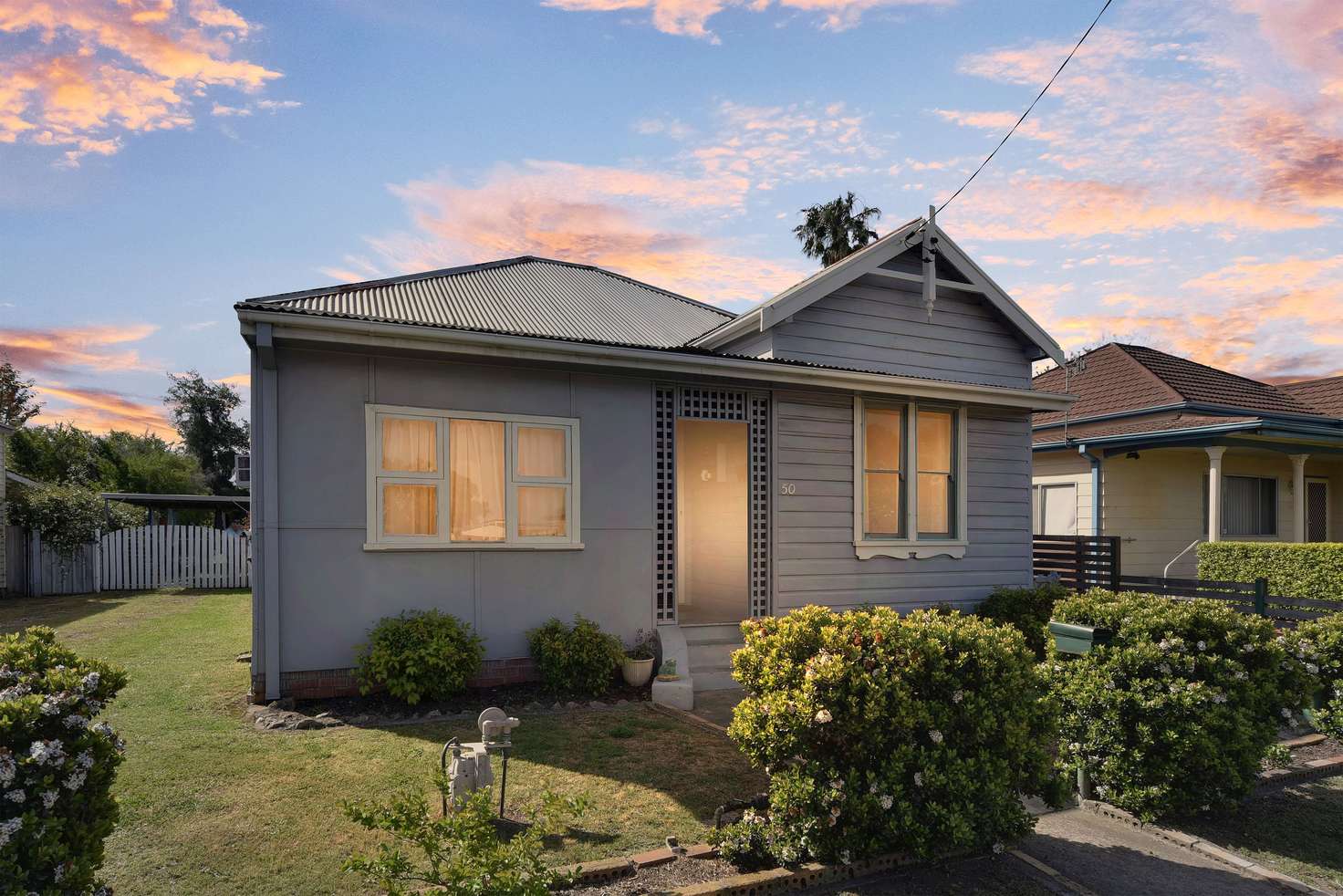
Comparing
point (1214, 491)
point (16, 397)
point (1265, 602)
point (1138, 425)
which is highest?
point (16, 397)

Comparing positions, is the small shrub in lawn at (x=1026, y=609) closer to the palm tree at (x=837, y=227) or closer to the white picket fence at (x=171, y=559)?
the palm tree at (x=837, y=227)

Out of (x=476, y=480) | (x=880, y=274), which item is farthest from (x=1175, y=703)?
(x=880, y=274)

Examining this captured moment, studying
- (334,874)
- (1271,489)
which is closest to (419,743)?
(334,874)

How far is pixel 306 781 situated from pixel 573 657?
2.87m

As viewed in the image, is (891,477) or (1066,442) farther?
(1066,442)

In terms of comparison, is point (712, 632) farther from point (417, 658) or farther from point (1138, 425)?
point (1138, 425)

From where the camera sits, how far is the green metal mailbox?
16.6 feet

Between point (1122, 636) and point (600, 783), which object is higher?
point (1122, 636)

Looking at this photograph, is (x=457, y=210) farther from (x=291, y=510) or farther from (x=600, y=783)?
(x=600, y=783)

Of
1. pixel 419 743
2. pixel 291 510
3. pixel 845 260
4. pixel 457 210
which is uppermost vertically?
pixel 457 210

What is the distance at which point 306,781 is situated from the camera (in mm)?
4965

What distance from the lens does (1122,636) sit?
504 centimetres

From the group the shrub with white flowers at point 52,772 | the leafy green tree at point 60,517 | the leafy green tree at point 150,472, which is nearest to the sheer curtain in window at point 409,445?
the shrub with white flowers at point 52,772

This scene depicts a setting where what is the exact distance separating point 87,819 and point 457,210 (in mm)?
11981
